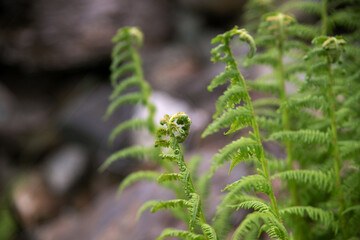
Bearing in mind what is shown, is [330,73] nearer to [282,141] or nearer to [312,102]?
[312,102]

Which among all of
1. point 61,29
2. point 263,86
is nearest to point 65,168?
point 61,29

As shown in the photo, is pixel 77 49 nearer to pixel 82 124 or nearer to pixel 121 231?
pixel 82 124

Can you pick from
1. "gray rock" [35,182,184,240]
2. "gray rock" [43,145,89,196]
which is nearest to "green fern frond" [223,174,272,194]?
"gray rock" [35,182,184,240]

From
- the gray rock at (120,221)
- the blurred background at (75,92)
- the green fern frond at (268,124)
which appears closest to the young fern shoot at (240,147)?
the green fern frond at (268,124)

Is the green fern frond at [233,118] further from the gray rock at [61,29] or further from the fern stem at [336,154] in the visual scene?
the gray rock at [61,29]

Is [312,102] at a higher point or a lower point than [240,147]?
higher
